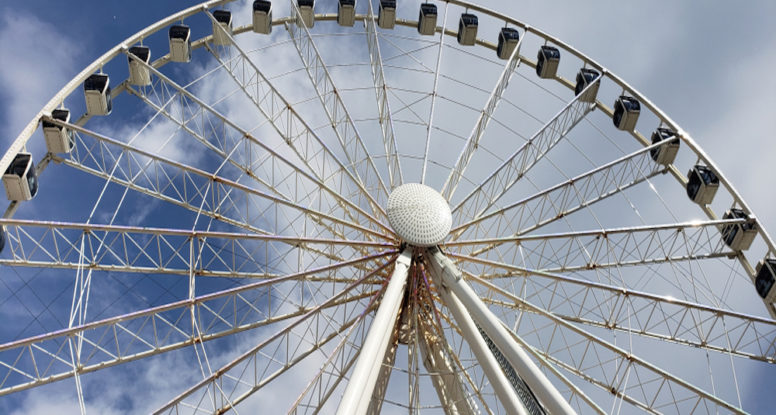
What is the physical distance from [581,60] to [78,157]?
68.0 feet

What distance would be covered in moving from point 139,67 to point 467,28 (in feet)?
51.0

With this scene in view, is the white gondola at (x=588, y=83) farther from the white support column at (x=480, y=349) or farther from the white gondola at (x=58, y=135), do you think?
the white gondola at (x=58, y=135)

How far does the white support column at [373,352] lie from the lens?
15141mm

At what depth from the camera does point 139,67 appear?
25484 millimetres

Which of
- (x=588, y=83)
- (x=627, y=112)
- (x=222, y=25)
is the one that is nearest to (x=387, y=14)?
(x=222, y=25)

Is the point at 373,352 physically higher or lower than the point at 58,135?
lower

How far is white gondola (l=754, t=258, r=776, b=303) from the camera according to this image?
2350 cm

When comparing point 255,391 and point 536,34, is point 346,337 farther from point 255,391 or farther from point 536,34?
point 536,34

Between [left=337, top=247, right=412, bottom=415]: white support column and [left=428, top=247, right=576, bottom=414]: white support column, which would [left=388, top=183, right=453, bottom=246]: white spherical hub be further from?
[left=337, top=247, right=412, bottom=415]: white support column

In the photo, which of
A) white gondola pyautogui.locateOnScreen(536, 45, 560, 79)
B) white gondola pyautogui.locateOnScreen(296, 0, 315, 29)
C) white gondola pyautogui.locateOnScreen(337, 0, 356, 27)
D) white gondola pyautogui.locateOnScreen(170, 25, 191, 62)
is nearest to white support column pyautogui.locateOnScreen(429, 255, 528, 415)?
white gondola pyautogui.locateOnScreen(170, 25, 191, 62)

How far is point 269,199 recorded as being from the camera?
21281mm

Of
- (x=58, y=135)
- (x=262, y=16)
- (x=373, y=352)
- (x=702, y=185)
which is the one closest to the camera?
(x=373, y=352)

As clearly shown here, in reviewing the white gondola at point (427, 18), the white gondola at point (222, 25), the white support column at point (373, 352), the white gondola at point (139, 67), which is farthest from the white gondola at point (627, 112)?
the white gondola at point (139, 67)

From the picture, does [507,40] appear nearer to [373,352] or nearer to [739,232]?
[739,232]
